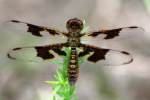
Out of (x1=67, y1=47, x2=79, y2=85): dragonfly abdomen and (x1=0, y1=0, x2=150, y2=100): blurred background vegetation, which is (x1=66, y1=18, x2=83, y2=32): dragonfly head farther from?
(x1=0, y1=0, x2=150, y2=100): blurred background vegetation

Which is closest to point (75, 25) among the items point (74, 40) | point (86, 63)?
point (74, 40)

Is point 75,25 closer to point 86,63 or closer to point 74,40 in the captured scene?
point 74,40

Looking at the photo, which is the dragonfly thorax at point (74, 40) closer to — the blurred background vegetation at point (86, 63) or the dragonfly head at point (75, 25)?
the dragonfly head at point (75, 25)

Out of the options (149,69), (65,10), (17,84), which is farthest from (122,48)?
(17,84)

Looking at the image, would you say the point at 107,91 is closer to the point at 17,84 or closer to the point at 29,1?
the point at 17,84

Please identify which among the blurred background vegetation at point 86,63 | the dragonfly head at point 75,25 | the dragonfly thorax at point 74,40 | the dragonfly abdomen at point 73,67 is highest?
the dragonfly head at point 75,25

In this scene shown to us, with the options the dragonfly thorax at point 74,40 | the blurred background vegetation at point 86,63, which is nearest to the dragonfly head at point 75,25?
the dragonfly thorax at point 74,40
